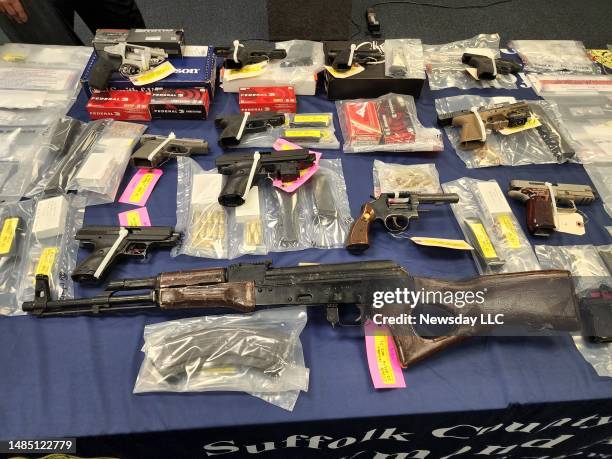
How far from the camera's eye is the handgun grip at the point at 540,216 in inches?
78.7

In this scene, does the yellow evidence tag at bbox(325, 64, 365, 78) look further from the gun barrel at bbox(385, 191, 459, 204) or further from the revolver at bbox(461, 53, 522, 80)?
the gun barrel at bbox(385, 191, 459, 204)

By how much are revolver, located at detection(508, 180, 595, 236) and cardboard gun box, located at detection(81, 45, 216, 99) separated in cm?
190

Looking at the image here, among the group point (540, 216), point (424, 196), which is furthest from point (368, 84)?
point (540, 216)

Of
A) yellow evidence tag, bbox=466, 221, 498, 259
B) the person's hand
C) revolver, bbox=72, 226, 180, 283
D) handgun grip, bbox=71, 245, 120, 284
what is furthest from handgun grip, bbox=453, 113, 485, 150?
the person's hand

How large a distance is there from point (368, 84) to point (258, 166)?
3.24 feet

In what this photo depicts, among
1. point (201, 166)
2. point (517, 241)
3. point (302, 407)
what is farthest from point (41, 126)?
point (517, 241)

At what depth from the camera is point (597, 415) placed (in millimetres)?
1660

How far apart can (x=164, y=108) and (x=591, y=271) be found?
2.47 metres

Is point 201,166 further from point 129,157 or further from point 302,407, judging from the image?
point 302,407

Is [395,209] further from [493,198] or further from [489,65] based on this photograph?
[489,65]

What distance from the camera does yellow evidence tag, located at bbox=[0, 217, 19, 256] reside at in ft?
6.10

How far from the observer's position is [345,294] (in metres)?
1.67

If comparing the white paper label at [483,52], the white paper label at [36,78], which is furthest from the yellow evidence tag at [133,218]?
the white paper label at [483,52]

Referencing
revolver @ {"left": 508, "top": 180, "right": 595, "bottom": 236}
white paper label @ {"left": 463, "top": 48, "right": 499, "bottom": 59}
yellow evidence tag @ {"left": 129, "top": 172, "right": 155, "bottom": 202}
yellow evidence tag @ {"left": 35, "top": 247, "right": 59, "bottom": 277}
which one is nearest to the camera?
yellow evidence tag @ {"left": 35, "top": 247, "right": 59, "bottom": 277}
